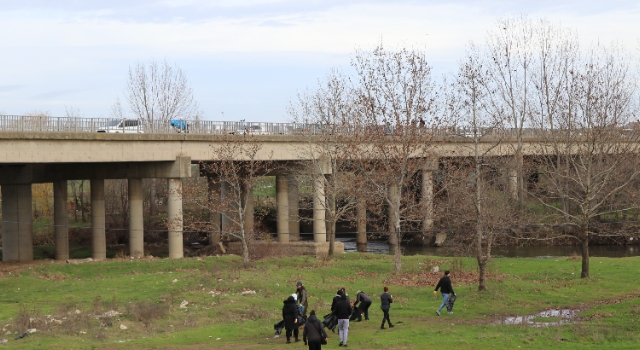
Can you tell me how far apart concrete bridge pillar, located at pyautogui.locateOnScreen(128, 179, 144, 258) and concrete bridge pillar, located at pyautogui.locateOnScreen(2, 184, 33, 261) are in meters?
6.50

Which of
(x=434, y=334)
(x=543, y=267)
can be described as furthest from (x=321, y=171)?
(x=434, y=334)

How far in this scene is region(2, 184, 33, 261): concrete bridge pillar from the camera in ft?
169

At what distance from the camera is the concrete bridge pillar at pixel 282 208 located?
62.1 metres

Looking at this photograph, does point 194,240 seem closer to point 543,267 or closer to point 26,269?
point 26,269

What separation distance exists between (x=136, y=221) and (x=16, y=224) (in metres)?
7.62

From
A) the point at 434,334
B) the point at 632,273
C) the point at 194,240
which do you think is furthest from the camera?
the point at 194,240

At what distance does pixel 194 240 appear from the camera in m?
71.9

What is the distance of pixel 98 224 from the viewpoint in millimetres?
57000

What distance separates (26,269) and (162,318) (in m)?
18.4

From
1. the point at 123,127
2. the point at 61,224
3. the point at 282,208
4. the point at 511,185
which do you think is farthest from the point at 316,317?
the point at 282,208

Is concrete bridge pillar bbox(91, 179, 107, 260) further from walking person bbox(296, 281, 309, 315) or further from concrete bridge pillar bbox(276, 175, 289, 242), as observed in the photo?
walking person bbox(296, 281, 309, 315)

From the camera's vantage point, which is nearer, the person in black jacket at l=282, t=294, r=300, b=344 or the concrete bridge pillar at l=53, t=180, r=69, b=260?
the person in black jacket at l=282, t=294, r=300, b=344

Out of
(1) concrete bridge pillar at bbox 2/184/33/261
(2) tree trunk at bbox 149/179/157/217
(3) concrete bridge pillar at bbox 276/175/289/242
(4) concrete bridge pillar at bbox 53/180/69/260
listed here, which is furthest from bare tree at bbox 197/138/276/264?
(1) concrete bridge pillar at bbox 2/184/33/261

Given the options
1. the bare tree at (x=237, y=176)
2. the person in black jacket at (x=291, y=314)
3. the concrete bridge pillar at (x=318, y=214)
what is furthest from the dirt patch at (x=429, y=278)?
the concrete bridge pillar at (x=318, y=214)
